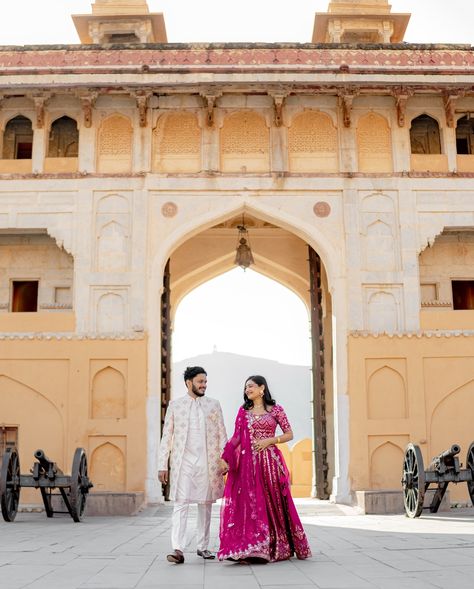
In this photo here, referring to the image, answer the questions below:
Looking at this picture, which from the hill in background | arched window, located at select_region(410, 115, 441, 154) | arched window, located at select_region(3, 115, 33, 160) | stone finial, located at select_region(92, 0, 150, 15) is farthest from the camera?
the hill in background

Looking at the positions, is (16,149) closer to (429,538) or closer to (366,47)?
(366,47)

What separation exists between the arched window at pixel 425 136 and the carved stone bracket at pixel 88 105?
5.73m

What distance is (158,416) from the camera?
41.1ft

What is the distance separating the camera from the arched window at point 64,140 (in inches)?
565

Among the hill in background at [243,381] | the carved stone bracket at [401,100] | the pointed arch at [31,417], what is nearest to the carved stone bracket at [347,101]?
the carved stone bracket at [401,100]

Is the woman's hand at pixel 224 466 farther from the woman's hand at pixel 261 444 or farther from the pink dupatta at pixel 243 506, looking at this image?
the woman's hand at pixel 261 444

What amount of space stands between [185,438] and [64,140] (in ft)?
32.1

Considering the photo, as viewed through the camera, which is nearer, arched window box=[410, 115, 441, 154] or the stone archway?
the stone archway

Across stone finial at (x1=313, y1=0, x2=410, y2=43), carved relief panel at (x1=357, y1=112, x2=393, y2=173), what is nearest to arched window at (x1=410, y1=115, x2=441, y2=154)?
carved relief panel at (x1=357, y1=112, x2=393, y2=173)

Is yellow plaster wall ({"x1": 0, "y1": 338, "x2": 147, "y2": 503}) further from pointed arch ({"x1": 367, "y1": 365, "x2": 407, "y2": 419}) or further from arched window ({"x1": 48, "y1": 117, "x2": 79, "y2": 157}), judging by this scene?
arched window ({"x1": 48, "y1": 117, "x2": 79, "y2": 157})

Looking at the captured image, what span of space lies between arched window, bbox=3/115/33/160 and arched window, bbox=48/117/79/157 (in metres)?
0.39

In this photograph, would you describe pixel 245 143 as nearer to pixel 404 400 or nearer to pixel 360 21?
pixel 404 400

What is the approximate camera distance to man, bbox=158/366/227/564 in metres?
5.73

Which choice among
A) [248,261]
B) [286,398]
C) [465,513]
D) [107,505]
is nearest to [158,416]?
[107,505]
